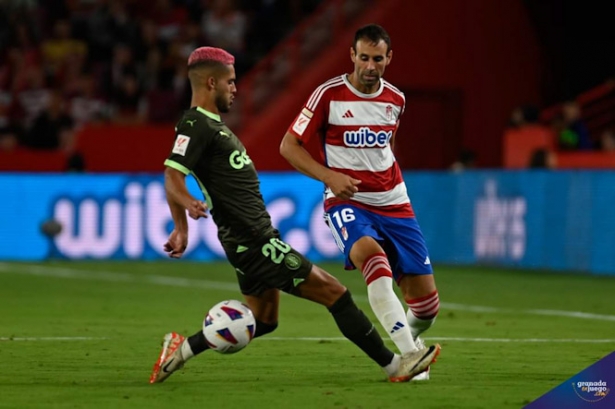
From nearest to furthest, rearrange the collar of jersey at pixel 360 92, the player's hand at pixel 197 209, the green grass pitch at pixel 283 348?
the player's hand at pixel 197 209 → the green grass pitch at pixel 283 348 → the collar of jersey at pixel 360 92

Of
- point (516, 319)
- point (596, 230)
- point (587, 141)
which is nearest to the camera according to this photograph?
point (516, 319)

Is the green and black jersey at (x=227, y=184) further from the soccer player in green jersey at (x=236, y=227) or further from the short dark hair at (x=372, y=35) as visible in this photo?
the short dark hair at (x=372, y=35)

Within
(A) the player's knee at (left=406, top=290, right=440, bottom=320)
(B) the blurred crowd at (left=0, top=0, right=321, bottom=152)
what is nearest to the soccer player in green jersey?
(A) the player's knee at (left=406, top=290, right=440, bottom=320)

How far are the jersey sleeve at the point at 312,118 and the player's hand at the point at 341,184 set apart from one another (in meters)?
0.44

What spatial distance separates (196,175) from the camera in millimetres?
8023

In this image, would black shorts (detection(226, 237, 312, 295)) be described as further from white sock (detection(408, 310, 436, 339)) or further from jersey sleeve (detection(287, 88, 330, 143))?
white sock (detection(408, 310, 436, 339))

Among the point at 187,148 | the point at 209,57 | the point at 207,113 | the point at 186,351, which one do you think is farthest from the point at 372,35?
the point at 186,351

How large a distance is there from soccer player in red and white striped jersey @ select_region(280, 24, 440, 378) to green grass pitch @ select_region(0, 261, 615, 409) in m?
0.65

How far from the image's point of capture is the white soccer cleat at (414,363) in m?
8.04

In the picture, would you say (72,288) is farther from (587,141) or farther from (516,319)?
(587,141)

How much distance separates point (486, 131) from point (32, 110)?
28.9 feet

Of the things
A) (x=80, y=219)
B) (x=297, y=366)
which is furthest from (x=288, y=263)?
(x=80, y=219)

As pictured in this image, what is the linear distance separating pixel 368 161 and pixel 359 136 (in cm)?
17

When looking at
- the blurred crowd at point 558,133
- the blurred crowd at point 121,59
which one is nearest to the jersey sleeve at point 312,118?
the blurred crowd at point 558,133
